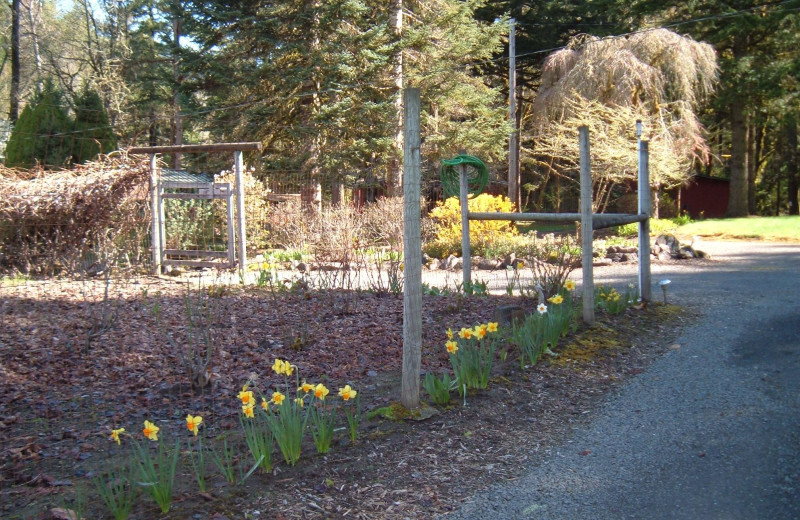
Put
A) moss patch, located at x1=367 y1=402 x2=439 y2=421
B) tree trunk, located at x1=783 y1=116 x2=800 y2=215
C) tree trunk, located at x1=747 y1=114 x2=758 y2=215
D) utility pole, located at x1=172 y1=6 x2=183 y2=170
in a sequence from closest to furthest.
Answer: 1. moss patch, located at x1=367 y1=402 x2=439 y2=421
2. utility pole, located at x1=172 y1=6 x2=183 y2=170
3. tree trunk, located at x1=747 y1=114 x2=758 y2=215
4. tree trunk, located at x1=783 y1=116 x2=800 y2=215

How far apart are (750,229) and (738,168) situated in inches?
346

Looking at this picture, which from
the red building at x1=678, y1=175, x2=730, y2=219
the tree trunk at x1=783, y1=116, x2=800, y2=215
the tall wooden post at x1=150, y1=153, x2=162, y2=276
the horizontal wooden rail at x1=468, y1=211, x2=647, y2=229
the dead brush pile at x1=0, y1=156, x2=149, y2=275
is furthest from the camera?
the tree trunk at x1=783, y1=116, x2=800, y2=215

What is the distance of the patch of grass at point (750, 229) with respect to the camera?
18.9 meters

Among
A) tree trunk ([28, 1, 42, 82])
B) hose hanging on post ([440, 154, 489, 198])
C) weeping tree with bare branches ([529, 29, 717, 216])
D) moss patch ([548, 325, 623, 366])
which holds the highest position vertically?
tree trunk ([28, 1, 42, 82])

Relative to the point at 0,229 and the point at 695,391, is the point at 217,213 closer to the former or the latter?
the point at 0,229

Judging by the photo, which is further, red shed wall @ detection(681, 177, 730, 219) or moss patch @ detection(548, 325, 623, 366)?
red shed wall @ detection(681, 177, 730, 219)

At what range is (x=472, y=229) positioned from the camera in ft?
48.9

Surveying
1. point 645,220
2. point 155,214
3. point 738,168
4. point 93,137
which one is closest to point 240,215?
point 155,214

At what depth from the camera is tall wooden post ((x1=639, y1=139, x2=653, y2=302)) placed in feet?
24.6

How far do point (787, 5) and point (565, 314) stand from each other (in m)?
24.2

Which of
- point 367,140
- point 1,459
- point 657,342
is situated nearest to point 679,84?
point 367,140

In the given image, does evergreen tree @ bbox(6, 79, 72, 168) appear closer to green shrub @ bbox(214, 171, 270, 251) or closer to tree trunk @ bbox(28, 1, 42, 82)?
green shrub @ bbox(214, 171, 270, 251)

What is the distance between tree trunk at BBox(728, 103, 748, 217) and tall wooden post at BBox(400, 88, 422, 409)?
2726cm

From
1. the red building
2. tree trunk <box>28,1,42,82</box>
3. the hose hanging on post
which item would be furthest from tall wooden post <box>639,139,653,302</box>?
tree trunk <box>28,1,42,82</box>
